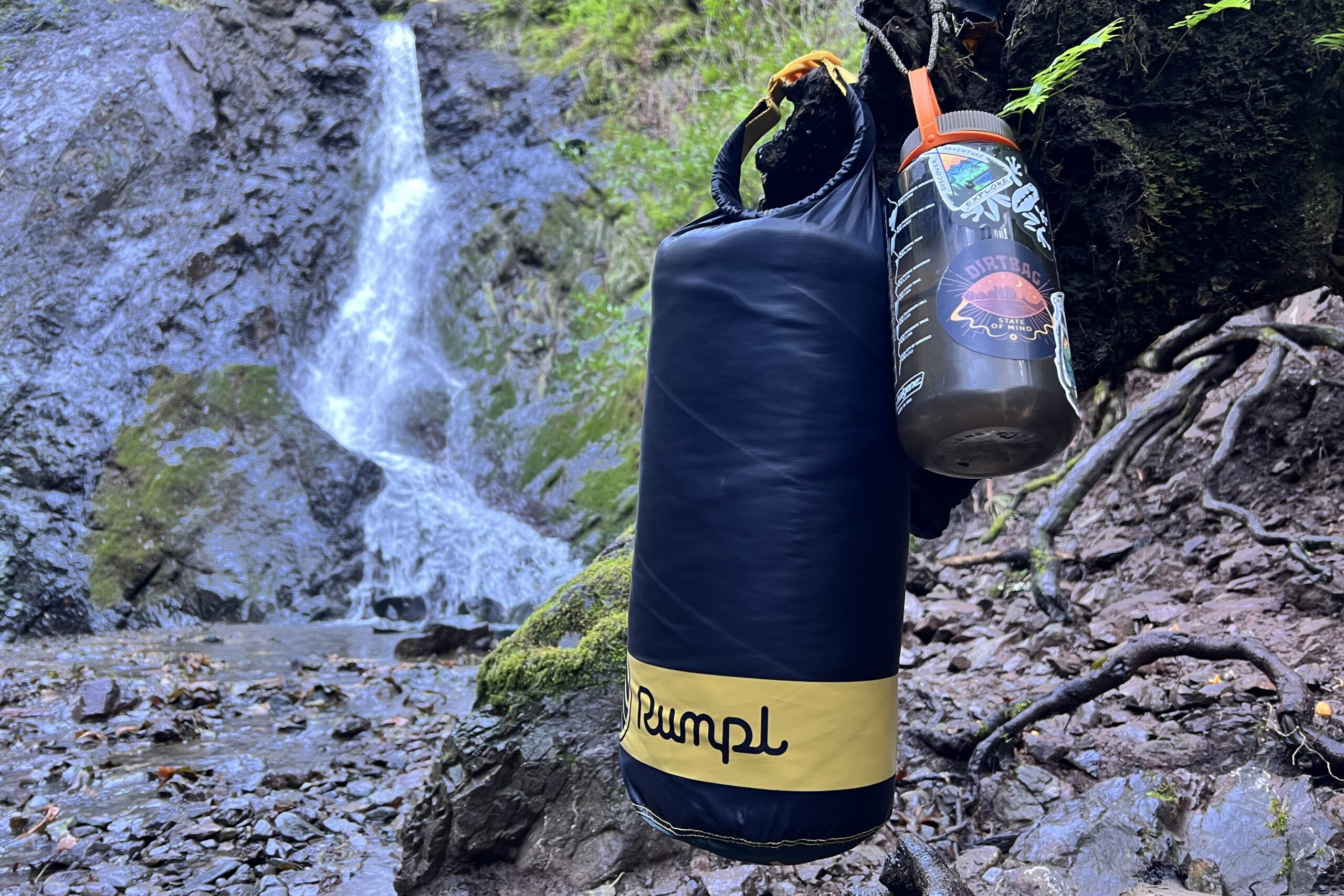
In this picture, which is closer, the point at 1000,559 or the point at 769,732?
the point at 769,732

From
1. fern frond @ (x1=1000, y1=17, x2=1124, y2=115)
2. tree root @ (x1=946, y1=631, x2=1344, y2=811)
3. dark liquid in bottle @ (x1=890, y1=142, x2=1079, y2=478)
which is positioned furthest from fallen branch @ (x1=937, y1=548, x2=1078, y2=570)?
dark liquid in bottle @ (x1=890, y1=142, x2=1079, y2=478)

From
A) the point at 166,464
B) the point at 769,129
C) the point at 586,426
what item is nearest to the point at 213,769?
the point at 769,129

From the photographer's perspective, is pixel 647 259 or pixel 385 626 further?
pixel 647 259

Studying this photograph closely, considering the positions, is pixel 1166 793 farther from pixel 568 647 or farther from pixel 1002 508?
pixel 1002 508

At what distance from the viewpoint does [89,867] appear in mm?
3207

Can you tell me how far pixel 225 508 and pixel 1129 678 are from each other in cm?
1048

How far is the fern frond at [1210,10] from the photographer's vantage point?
166cm

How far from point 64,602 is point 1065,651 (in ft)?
33.0

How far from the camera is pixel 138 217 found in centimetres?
1295

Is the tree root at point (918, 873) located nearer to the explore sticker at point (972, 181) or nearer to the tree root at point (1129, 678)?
the tree root at point (1129, 678)

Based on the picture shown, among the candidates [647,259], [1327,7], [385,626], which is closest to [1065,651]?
[1327,7]

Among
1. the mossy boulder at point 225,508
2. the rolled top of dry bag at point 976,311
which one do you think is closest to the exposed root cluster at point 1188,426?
the rolled top of dry bag at point 976,311

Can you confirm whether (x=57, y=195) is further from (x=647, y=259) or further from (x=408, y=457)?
(x=647, y=259)

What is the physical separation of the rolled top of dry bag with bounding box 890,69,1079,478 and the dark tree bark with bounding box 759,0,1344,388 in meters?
0.39
